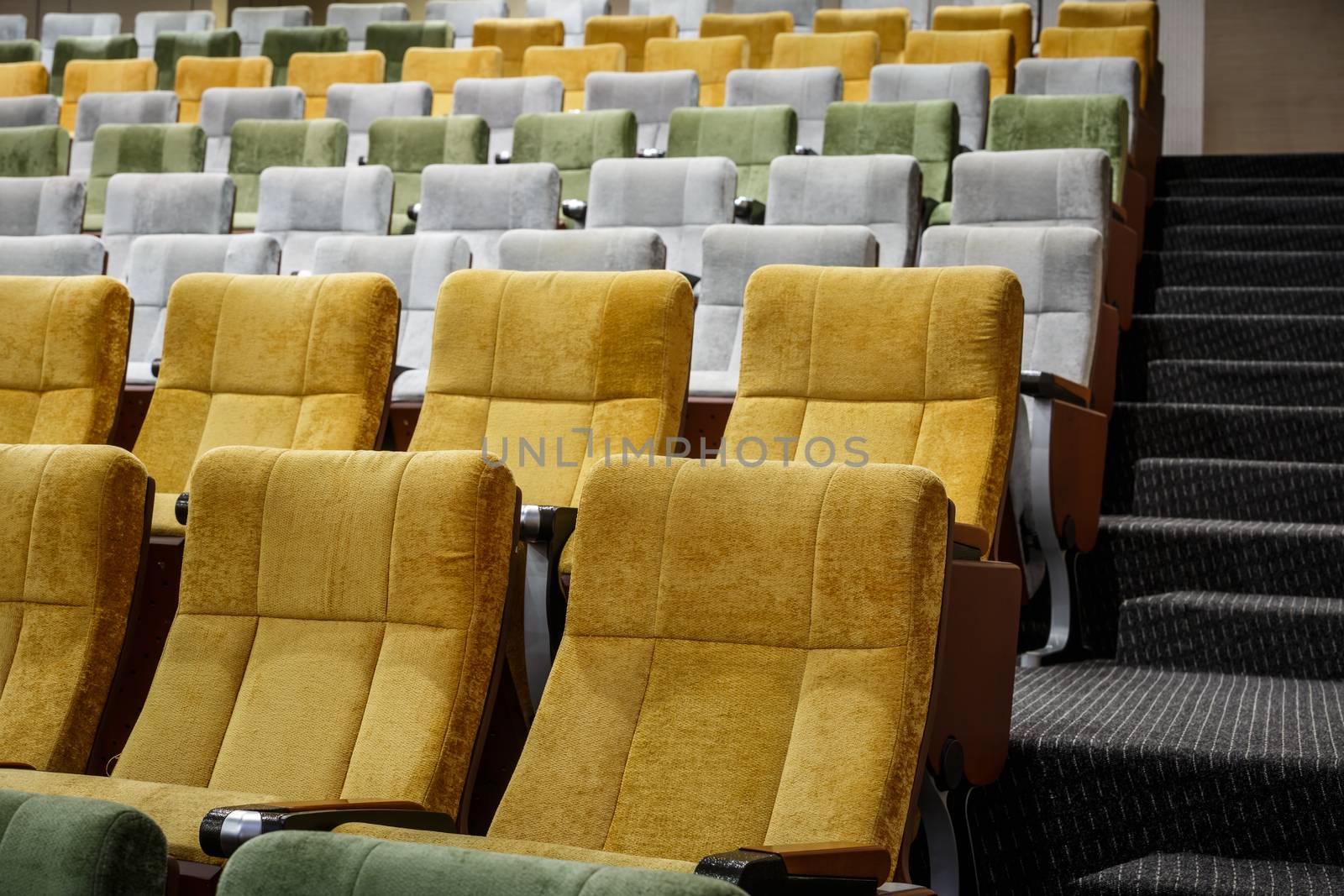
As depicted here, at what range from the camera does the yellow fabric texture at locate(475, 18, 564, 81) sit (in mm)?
2449

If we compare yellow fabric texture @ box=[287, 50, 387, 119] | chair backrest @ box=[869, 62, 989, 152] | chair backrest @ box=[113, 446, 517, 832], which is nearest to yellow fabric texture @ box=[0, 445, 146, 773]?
chair backrest @ box=[113, 446, 517, 832]

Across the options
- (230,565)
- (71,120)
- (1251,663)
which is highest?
(71,120)

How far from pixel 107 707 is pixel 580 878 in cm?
48

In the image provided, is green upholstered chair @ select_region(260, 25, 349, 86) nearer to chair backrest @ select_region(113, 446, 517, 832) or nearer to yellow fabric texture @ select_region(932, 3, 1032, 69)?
yellow fabric texture @ select_region(932, 3, 1032, 69)

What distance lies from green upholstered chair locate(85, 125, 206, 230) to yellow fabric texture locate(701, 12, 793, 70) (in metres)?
0.84

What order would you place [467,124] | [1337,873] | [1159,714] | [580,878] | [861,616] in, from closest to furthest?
[580,878], [861,616], [1337,873], [1159,714], [467,124]

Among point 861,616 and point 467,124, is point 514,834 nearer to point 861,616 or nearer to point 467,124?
point 861,616

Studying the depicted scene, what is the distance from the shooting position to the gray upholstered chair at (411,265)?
1300 mm

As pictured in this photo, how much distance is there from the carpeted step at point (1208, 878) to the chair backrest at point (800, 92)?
128 cm

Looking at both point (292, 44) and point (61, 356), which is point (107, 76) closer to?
point (292, 44)

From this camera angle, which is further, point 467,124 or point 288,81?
point 288,81

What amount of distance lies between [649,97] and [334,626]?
54.7 inches

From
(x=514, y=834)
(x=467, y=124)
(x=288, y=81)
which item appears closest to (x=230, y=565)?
(x=514, y=834)

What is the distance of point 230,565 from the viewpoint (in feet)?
2.32
